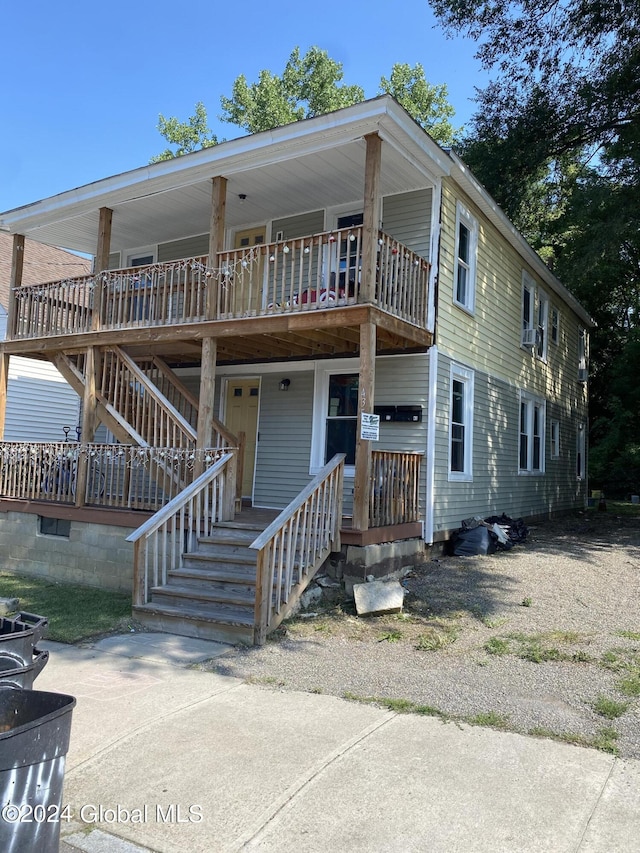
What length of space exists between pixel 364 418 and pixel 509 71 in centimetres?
1491

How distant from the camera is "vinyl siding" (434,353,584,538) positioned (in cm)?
1102

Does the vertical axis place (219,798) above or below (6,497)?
below

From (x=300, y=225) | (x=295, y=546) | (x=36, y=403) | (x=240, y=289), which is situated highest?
(x=300, y=225)

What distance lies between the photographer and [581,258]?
16.3 metres

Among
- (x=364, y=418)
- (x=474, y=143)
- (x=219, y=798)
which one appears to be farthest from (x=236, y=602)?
(x=474, y=143)

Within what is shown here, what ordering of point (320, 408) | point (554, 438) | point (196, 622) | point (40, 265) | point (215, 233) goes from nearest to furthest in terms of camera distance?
1. point (196, 622)
2. point (215, 233)
3. point (320, 408)
4. point (554, 438)
5. point (40, 265)

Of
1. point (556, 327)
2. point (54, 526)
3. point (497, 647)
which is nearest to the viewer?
point (497, 647)

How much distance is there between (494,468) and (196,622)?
26.1 feet

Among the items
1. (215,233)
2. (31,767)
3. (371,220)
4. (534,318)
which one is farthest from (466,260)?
Result: (31,767)

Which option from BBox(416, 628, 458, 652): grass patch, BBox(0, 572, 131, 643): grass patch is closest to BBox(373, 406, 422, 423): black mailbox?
BBox(416, 628, 458, 652): grass patch

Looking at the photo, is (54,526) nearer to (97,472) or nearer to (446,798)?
(97,472)

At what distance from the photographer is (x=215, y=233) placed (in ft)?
33.6

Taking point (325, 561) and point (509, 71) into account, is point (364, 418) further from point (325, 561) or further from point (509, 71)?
point (509, 71)

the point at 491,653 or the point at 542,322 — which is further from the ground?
the point at 542,322
